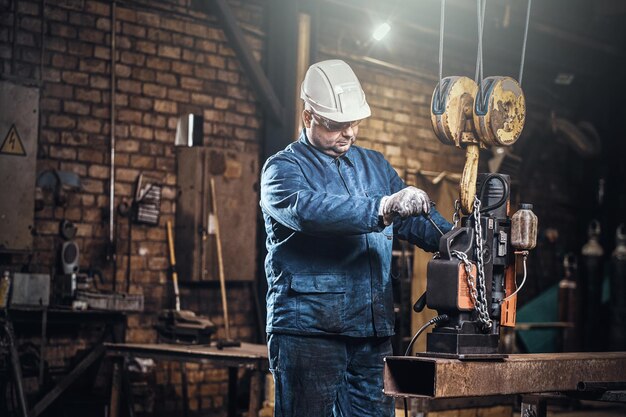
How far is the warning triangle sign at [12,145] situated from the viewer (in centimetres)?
591

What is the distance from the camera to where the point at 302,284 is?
134 inches

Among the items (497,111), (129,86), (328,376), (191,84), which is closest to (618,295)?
(191,84)

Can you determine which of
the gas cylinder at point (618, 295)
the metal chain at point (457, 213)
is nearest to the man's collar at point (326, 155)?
the metal chain at point (457, 213)

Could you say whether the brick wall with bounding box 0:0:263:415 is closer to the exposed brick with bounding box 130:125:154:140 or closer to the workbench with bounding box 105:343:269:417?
the exposed brick with bounding box 130:125:154:140

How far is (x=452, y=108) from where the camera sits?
3.59m

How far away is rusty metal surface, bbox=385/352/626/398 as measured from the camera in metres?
2.97

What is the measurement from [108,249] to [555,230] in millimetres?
5044

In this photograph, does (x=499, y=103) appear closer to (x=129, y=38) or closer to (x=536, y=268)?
(x=129, y=38)

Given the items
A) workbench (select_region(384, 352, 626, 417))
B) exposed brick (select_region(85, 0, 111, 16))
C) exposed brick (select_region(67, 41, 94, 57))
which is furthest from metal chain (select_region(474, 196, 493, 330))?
exposed brick (select_region(85, 0, 111, 16))

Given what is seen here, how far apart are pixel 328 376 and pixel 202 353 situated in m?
1.90

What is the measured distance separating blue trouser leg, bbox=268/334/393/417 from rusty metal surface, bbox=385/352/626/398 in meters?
0.37

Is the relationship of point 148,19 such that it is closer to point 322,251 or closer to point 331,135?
point 331,135

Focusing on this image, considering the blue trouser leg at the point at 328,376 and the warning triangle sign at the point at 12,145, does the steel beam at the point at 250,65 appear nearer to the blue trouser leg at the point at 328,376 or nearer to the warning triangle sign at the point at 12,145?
the warning triangle sign at the point at 12,145

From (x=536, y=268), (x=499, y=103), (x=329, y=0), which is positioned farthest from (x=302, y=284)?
(x=536, y=268)
